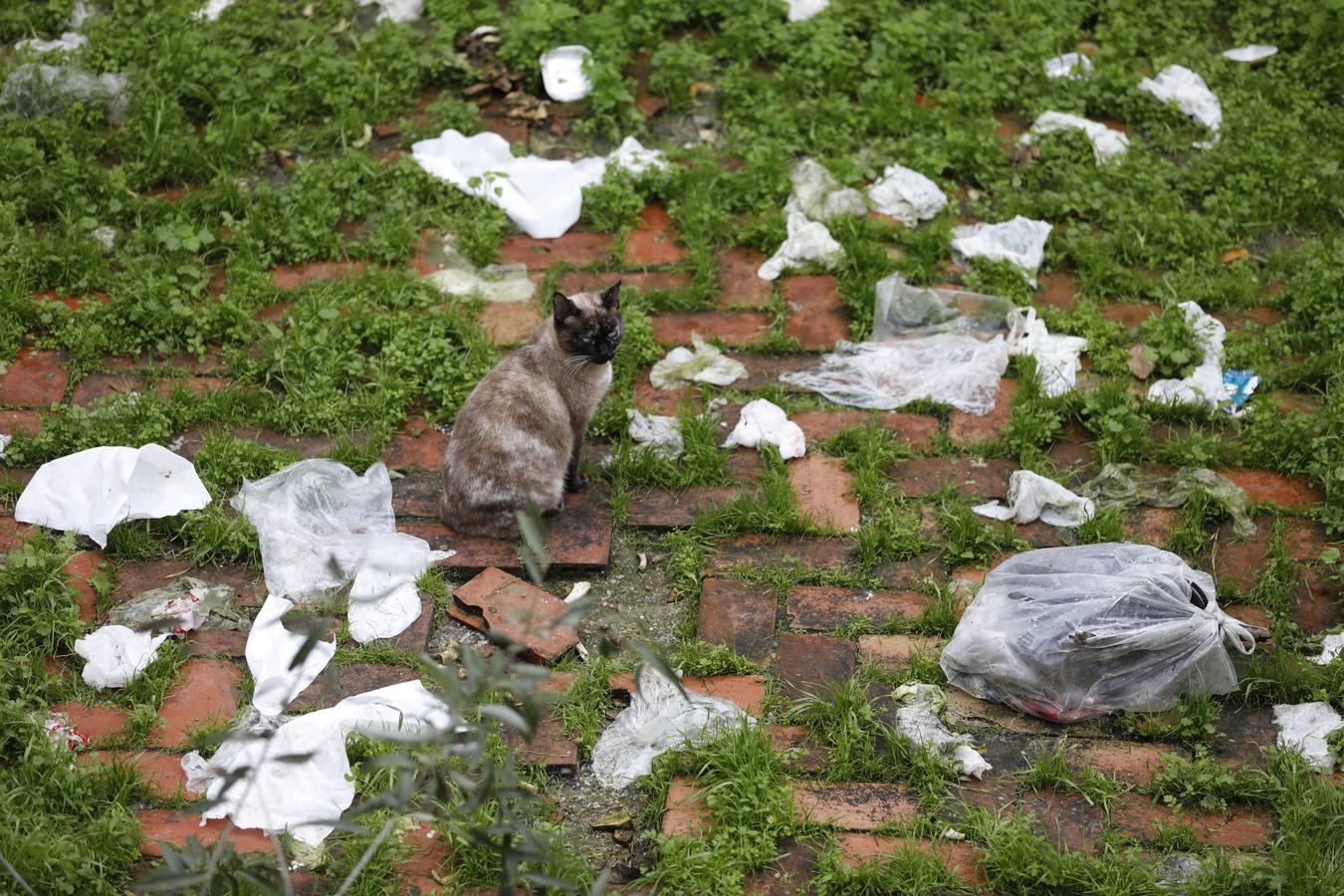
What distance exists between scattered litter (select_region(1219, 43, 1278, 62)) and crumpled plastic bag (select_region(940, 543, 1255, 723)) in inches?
138

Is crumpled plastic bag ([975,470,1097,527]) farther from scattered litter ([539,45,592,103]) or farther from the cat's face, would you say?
scattered litter ([539,45,592,103])

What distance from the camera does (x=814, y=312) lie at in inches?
199

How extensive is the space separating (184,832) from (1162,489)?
3082 mm

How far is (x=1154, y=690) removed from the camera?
3.50 meters

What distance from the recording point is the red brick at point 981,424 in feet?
14.9

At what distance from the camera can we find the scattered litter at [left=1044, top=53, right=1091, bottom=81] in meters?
5.95

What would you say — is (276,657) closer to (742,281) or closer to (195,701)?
(195,701)

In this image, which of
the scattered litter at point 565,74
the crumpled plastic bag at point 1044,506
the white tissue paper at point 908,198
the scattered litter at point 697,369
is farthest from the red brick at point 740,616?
the scattered litter at point 565,74

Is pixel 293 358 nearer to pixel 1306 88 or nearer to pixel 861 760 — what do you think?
pixel 861 760

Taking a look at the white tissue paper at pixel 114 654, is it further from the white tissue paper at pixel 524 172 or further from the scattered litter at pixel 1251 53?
the scattered litter at pixel 1251 53

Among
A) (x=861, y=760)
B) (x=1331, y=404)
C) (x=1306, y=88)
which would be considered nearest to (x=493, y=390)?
(x=861, y=760)

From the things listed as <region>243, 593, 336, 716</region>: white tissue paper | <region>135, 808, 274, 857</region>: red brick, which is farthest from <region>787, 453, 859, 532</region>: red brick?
<region>135, 808, 274, 857</region>: red brick

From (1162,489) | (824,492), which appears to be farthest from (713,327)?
(1162,489)

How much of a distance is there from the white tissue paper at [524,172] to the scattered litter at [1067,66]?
1916 mm
